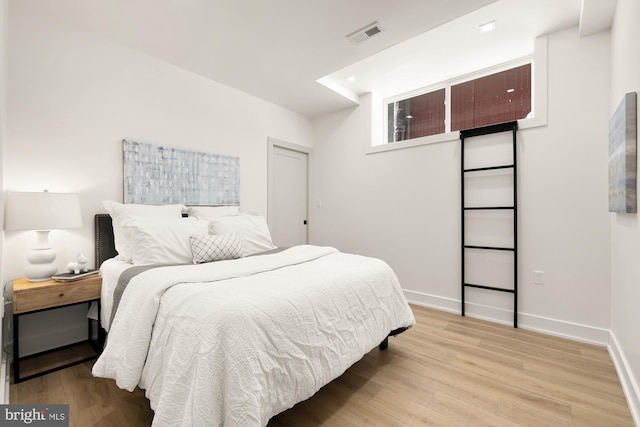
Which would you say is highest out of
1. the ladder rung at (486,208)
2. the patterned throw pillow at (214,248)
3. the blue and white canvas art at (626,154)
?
the blue and white canvas art at (626,154)

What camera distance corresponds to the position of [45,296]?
190 centimetres

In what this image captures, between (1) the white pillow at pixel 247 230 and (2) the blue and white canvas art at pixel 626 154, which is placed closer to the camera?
(2) the blue and white canvas art at pixel 626 154

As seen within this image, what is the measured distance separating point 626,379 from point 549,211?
1.40 meters

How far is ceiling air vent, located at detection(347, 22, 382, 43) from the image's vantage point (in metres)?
2.35

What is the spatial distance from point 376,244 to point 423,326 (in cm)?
130

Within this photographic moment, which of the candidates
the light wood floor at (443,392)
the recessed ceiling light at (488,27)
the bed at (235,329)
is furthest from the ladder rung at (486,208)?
the recessed ceiling light at (488,27)

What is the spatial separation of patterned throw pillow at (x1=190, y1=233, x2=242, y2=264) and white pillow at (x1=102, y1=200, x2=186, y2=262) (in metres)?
0.46

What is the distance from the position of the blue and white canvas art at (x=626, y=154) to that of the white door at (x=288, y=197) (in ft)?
10.8

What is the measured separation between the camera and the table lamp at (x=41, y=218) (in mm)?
1875

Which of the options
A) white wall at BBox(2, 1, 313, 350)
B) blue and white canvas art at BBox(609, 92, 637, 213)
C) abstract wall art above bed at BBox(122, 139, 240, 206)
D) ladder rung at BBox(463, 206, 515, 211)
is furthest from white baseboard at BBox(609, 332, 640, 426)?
white wall at BBox(2, 1, 313, 350)

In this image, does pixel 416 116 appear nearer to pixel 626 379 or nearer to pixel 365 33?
pixel 365 33

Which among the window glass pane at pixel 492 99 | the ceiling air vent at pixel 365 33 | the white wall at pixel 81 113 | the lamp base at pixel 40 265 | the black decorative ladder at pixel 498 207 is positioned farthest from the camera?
the window glass pane at pixel 492 99

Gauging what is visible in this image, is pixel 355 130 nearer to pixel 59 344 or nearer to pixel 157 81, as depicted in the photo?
pixel 157 81

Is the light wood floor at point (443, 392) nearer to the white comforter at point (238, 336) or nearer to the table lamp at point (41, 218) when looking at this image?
the white comforter at point (238, 336)
